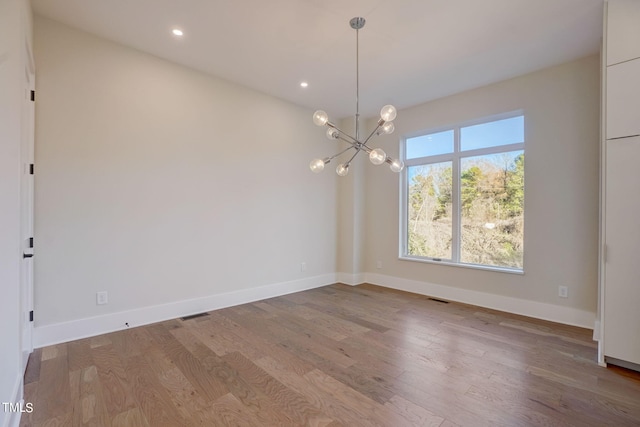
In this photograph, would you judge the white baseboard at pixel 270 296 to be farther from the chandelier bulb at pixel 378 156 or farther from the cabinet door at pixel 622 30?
the chandelier bulb at pixel 378 156

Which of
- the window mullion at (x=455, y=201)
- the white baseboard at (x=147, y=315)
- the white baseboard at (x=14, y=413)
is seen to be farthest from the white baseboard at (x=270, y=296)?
the white baseboard at (x=14, y=413)

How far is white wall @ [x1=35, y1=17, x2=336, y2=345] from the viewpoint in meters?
2.80

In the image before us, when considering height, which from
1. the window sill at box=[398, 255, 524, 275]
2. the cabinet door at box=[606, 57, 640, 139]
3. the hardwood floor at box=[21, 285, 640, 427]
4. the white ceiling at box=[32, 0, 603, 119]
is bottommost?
the hardwood floor at box=[21, 285, 640, 427]

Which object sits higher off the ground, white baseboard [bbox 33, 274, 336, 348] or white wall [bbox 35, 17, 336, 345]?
white wall [bbox 35, 17, 336, 345]

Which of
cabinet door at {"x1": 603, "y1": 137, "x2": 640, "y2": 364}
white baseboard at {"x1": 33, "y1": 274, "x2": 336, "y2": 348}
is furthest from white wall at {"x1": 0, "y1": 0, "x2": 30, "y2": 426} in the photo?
cabinet door at {"x1": 603, "y1": 137, "x2": 640, "y2": 364}

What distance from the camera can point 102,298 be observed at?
3031 mm

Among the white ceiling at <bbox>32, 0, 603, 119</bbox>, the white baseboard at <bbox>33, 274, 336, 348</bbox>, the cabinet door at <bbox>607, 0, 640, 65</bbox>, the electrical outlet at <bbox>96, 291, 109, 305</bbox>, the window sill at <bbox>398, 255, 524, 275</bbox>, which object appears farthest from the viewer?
the window sill at <bbox>398, 255, 524, 275</bbox>

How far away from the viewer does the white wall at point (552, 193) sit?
3.27m

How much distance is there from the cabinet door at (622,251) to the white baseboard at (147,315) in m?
3.69

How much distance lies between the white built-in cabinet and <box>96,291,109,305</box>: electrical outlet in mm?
4698

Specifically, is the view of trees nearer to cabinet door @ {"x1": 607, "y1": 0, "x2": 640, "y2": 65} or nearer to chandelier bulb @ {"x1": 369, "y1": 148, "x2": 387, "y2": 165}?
cabinet door @ {"x1": 607, "y1": 0, "x2": 640, "y2": 65}

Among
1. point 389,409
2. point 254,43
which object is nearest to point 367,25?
point 254,43

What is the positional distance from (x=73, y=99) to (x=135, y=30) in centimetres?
92

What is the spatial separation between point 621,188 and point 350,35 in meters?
2.76
